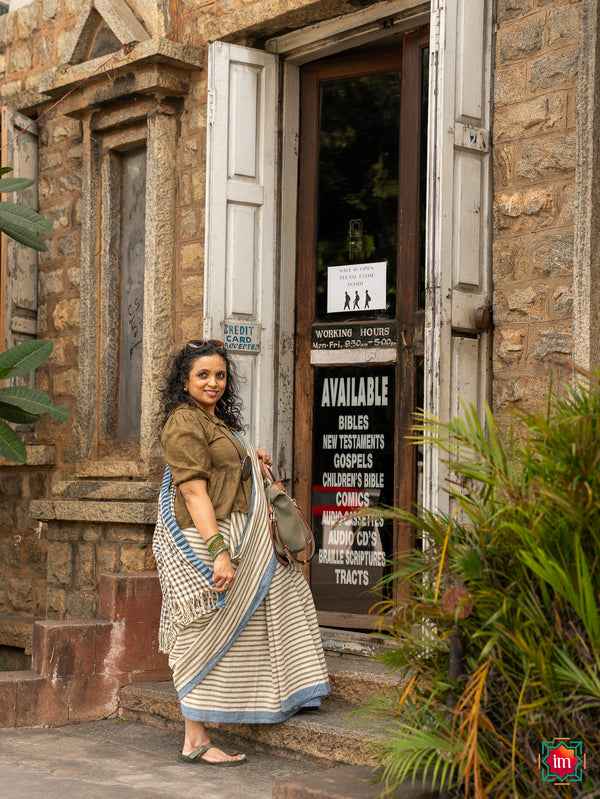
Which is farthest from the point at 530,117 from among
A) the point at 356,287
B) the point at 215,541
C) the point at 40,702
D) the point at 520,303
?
the point at 40,702

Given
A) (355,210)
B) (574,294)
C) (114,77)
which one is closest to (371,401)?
(355,210)

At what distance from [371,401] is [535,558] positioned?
3.43 metres

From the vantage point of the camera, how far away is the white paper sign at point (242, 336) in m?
6.40

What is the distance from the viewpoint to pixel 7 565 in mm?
8047

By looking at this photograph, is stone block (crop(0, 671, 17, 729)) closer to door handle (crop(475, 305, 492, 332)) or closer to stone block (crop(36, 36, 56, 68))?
door handle (crop(475, 305, 492, 332))

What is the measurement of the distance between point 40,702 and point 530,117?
384cm

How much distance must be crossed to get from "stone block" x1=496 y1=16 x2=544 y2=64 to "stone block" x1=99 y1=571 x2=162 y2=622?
11.0 feet

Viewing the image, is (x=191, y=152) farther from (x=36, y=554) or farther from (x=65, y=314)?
(x=36, y=554)

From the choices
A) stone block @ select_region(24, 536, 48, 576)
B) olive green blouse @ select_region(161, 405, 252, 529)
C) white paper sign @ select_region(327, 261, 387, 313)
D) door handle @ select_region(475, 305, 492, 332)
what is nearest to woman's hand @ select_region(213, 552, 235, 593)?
olive green blouse @ select_region(161, 405, 252, 529)

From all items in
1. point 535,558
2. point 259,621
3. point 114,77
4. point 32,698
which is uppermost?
point 114,77

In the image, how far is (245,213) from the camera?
652 centimetres

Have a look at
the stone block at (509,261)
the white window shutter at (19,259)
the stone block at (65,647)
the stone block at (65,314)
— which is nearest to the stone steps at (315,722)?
the stone block at (65,647)

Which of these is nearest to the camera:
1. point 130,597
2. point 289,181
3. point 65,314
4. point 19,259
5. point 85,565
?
point 130,597

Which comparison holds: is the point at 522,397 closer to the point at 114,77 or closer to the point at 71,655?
the point at 71,655
